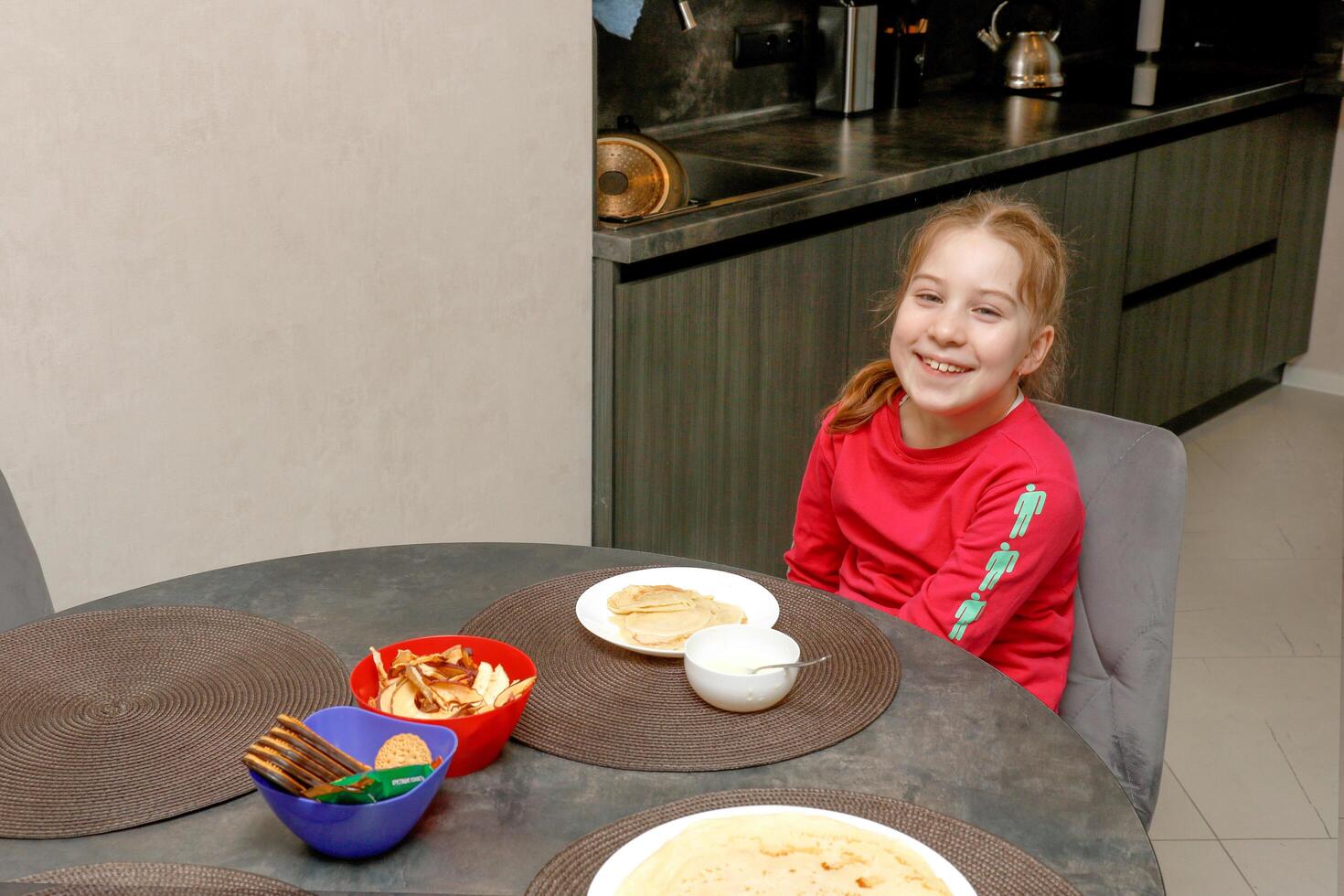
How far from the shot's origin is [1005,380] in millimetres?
1555

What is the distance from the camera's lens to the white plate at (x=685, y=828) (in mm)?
902

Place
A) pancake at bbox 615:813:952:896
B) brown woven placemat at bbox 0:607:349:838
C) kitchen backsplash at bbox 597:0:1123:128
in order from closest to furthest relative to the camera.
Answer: pancake at bbox 615:813:952:896, brown woven placemat at bbox 0:607:349:838, kitchen backsplash at bbox 597:0:1123:128

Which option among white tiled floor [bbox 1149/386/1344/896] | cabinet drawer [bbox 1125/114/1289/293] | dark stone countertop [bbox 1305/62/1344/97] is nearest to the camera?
white tiled floor [bbox 1149/386/1344/896]

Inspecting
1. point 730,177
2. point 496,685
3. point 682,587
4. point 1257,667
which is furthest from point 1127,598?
point 730,177

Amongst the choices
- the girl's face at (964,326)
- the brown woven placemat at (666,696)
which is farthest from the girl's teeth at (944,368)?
the brown woven placemat at (666,696)

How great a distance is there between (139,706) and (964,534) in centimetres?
84

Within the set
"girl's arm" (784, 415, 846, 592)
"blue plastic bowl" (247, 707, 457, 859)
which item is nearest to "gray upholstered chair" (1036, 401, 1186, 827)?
"girl's arm" (784, 415, 846, 592)

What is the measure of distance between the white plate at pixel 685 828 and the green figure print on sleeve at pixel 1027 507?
56cm

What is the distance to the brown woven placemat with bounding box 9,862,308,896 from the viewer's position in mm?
902

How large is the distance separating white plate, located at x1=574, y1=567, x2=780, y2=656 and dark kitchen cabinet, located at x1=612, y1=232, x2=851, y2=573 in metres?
1.01

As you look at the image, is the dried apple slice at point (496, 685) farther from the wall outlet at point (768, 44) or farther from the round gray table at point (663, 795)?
the wall outlet at point (768, 44)

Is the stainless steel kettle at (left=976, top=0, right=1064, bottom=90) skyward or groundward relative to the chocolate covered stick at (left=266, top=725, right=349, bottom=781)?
skyward

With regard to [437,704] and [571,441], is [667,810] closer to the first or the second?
[437,704]

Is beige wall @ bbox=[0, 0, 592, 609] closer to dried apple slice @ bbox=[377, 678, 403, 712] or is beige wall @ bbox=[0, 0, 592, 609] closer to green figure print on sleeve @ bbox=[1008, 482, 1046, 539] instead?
dried apple slice @ bbox=[377, 678, 403, 712]
